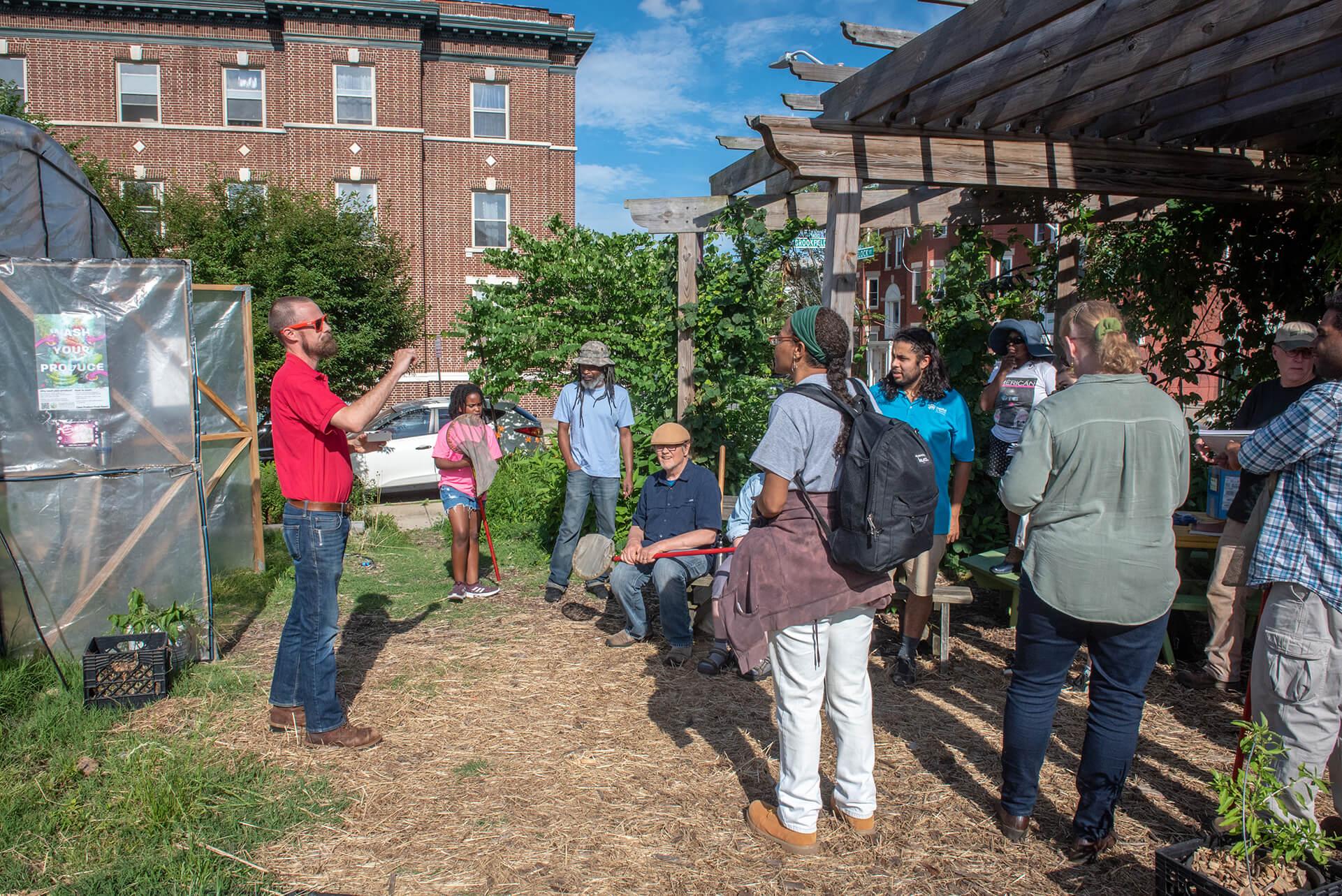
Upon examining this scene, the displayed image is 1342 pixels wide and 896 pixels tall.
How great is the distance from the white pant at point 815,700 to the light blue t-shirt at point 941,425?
70.9 inches

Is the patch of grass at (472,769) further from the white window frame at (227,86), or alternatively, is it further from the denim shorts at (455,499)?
the white window frame at (227,86)

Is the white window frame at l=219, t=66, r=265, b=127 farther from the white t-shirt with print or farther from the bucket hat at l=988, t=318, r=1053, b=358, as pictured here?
the white t-shirt with print

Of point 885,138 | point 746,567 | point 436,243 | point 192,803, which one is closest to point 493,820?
point 192,803

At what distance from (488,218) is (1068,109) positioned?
20.8 metres

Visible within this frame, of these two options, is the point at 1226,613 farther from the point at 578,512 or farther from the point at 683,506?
the point at 578,512

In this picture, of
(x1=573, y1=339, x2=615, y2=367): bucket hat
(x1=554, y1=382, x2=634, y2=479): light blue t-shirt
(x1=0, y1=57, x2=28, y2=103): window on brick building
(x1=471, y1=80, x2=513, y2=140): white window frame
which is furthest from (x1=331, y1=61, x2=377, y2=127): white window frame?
(x1=554, y1=382, x2=634, y2=479): light blue t-shirt

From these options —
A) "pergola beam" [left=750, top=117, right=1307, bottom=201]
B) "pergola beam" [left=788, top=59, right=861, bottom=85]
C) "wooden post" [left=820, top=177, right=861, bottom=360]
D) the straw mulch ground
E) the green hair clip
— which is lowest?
the straw mulch ground

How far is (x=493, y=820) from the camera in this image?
3.49 meters

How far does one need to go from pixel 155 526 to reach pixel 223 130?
21186 mm

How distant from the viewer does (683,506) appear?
5406 millimetres

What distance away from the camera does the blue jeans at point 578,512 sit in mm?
6648

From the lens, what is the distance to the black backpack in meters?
2.85

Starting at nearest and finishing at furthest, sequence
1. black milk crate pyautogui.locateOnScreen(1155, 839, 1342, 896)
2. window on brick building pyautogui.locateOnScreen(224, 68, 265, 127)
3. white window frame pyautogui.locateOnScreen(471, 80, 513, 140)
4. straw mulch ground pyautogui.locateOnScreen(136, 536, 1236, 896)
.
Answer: black milk crate pyautogui.locateOnScreen(1155, 839, 1342, 896), straw mulch ground pyautogui.locateOnScreen(136, 536, 1236, 896), window on brick building pyautogui.locateOnScreen(224, 68, 265, 127), white window frame pyautogui.locateOnScreen(471, 80, 513, 140)

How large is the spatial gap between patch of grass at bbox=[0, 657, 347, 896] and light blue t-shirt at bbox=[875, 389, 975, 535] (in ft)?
10.6
